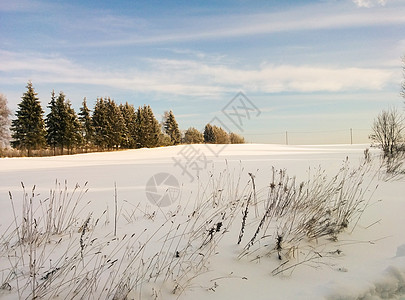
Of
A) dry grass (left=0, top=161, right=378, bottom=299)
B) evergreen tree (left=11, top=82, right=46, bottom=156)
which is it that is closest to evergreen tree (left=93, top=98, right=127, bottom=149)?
evergreen tree (left=11, top=82, right=46, bottom=156)

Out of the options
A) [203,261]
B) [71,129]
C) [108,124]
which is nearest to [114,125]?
[108,124]

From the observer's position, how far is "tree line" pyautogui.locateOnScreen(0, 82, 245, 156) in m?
26.6

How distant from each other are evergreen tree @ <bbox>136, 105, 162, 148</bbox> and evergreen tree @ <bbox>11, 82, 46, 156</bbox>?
1259cm

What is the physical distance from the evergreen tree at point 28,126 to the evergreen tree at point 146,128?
12.6m

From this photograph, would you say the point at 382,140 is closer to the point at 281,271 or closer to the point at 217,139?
the point at 281,271

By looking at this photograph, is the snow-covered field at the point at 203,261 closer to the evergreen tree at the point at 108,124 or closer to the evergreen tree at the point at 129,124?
the evergreen tree at the point at 108,124

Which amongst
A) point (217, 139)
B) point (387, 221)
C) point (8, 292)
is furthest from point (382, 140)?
point (217, 139)

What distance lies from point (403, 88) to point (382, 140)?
7788mm

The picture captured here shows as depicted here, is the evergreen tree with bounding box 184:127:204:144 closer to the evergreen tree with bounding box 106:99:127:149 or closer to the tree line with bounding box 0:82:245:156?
the tree line with bounding box 0:82:245:156

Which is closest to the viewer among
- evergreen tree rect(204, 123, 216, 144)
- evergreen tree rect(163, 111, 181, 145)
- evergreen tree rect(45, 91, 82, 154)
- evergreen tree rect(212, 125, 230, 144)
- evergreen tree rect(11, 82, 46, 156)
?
evergreen tree rect(11, 82, 46, 156)

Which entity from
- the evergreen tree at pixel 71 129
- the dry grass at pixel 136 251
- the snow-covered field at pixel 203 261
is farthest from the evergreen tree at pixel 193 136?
the snow-covered field at pixel 203 261

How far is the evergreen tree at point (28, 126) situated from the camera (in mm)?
26344

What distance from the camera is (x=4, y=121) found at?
31359 millimetres

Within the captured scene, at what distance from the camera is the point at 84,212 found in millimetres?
3773
